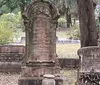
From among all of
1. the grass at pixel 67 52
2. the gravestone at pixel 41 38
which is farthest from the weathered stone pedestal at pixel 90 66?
the grass at pixel 67 52

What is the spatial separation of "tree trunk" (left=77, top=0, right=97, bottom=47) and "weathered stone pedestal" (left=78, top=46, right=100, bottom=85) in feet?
12.8

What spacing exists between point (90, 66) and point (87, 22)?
13.7ft

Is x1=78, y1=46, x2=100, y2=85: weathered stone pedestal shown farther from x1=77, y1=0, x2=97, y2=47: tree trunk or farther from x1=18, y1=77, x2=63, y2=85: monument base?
x1=77, y1=0, x2=97, y2=47: tree trunk

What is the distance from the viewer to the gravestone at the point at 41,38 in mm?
11117

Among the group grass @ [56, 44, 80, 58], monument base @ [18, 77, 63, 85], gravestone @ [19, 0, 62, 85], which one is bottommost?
monument base @ [18, 77, 63, 85]

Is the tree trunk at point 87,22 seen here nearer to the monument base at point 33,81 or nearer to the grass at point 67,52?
the monument base at point 33,81

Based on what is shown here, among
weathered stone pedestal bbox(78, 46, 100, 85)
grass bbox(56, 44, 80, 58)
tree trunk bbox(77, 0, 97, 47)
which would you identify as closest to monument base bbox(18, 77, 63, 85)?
weathered stone pedestal bbox(78, 46, 100, 85)

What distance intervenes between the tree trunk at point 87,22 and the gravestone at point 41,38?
2.81 metres

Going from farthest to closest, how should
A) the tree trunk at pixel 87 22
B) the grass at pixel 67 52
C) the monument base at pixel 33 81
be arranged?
the grass at pixel 67 52, the tree trunk at pixel 87 22, the monument base at pixel 33 81

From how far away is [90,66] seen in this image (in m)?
10.1

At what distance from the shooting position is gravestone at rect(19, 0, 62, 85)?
36.5 feet

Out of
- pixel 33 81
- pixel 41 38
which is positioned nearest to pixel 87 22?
pixel 41 38

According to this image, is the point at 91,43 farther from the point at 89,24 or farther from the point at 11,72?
the point at 11,72

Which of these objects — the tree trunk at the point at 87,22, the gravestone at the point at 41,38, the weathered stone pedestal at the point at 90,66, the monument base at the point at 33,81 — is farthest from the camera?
the tree trunk at the point at 87,22
